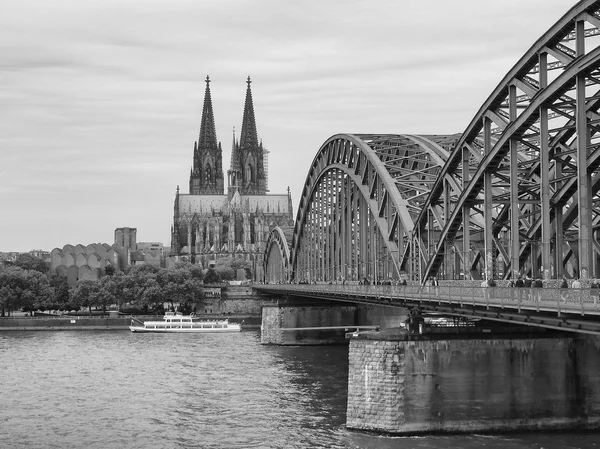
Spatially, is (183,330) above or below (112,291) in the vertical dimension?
below

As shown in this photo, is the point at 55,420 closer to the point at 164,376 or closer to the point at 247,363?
the point at 164,376

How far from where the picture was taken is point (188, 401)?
63125 millimetres

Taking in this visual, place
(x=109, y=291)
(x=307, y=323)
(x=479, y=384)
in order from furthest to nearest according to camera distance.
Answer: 1. (x=109, y=291)
2. (x=307, y=323)
3. (x=479, y=384)

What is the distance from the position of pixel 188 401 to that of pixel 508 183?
2044cm

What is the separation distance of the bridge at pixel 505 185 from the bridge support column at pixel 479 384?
3.44 metres

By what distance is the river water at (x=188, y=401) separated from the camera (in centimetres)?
4875

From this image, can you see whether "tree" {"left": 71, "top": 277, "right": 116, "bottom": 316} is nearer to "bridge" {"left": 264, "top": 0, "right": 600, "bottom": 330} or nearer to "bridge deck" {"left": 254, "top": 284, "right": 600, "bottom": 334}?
"bridge" {"left": 264, "top": 0, "right": 600, "bottom": 330}

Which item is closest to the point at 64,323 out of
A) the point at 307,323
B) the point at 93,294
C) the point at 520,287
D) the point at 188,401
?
the point at 93,294

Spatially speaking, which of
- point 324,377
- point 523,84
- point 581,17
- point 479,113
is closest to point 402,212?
point 324,377

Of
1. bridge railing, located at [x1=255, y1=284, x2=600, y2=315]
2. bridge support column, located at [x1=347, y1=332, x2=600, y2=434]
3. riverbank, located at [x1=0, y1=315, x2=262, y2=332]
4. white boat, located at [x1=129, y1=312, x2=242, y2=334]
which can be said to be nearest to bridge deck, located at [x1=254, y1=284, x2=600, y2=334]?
bridge railing, located at [x1=255, y1=284, x2=600, y2=315]

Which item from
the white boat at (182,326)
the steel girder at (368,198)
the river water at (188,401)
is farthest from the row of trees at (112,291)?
the river water at (188,401)

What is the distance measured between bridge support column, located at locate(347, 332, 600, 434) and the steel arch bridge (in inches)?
138

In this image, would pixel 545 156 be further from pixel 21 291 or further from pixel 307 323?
pixel 21 291

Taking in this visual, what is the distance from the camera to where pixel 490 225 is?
52.3 m
